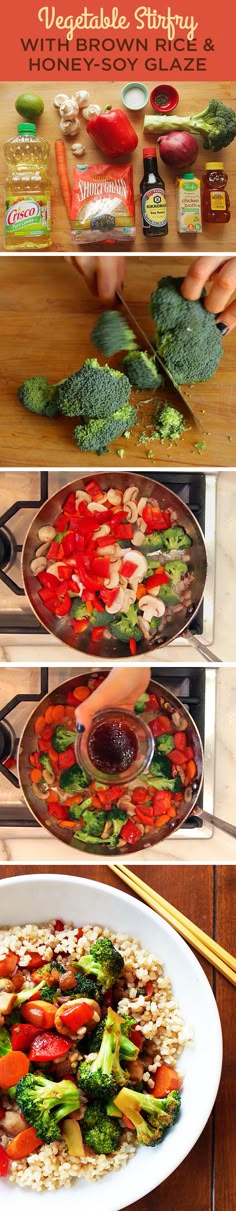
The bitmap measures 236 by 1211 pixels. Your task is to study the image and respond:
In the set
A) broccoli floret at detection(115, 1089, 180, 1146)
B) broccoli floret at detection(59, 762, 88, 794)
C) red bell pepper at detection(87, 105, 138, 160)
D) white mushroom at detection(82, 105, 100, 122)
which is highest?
white mushroom at detection(82, 105, 100, 122)

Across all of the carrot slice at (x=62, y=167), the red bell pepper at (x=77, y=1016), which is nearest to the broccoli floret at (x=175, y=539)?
the carrot slice at (x=62, y=167)

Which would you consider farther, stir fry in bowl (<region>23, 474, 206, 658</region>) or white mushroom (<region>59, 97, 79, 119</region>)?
stir fry in bowl (<region>23, 474, 206, 658</region>)

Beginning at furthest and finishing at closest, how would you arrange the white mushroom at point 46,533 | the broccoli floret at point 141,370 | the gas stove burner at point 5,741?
the gas stove burner at point 5,741 < the white mushroom at point 46,533 < the broccoli floret at point 141,370

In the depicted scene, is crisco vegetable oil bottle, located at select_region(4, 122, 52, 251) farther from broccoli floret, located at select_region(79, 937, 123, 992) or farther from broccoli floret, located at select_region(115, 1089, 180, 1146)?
broccoli floret, located at select_region(115, 1089, 180, 1146)

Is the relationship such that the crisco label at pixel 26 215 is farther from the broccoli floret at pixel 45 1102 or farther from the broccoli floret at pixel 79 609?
the broccoli floret at pixel 45 1102

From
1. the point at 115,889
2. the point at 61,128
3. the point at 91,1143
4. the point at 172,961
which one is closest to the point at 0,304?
the point at 61,128

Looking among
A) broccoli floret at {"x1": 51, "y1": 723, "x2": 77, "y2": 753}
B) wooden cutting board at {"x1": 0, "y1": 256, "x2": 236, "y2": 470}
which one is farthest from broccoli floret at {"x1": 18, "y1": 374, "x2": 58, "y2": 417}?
broccoli floret at {"x1": 51, "y1": 723, "x2": 77, "y2": 753}
